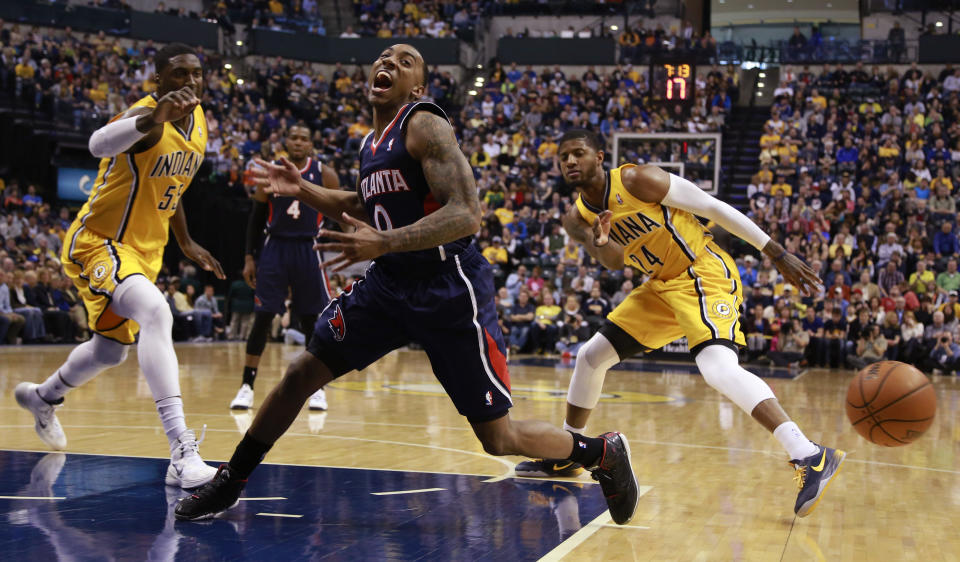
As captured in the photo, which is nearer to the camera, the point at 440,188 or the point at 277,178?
the point at 440,188

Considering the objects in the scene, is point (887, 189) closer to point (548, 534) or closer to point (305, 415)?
point (305, 415)

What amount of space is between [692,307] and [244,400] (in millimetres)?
4007

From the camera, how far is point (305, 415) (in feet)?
24.8

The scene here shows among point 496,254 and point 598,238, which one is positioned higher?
point 598,238

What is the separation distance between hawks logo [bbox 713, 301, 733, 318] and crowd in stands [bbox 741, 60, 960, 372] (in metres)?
7.81

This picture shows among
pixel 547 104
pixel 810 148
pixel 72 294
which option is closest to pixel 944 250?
pixel 810 148

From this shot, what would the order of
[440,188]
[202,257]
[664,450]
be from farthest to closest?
[664,450] < [202,257] < [440,188]

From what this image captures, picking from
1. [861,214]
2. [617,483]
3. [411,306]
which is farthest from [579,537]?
[861,214]

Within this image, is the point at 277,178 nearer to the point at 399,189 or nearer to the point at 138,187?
the point at 399,189

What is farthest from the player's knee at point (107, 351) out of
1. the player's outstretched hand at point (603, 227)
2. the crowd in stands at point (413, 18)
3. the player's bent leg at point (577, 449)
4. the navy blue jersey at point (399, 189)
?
the crowd in stands at point (413, 18)

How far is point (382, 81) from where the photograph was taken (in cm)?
386

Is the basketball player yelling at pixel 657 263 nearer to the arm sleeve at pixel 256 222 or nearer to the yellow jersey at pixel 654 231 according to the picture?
the yellow jersey at pixel 654 231

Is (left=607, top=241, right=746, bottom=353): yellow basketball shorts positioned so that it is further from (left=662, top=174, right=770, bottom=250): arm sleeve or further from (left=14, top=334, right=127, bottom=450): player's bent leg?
(left=14, top=334, right=127, bottom=450): player's bent leg

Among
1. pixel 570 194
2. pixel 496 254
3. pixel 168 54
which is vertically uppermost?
pixel 168 54
